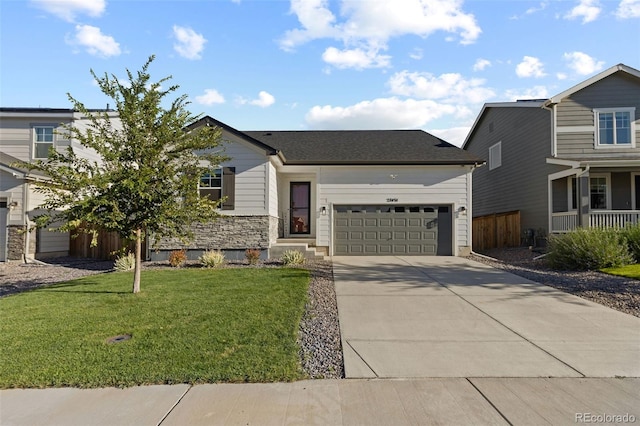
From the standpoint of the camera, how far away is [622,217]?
46.6 feet

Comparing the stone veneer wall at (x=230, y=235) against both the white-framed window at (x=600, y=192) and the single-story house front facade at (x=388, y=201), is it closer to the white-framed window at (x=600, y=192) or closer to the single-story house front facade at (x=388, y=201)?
the single-story house front facade at (x=388, y=201)

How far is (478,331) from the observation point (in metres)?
5.63

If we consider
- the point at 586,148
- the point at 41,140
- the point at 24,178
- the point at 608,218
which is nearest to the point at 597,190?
the point at 586,148

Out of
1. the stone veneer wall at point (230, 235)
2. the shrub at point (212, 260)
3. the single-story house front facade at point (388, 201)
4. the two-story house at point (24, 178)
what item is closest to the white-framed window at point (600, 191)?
the single-story house front facade at point (388, 201)

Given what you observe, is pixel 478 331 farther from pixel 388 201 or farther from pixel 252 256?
pixel 388 201

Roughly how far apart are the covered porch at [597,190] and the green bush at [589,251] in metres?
3.34

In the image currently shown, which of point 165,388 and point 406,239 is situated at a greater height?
point 406,239

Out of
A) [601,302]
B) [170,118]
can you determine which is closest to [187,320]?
[170,118]

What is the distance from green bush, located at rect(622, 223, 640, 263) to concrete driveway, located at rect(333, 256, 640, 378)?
16.0 ft

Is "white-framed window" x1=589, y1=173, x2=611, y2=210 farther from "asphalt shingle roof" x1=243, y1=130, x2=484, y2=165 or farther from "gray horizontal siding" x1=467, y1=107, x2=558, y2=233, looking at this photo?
"asphalt shingle roof" x1=243, y1=130, x2=484, y2=165

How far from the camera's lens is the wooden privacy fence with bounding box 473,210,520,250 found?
712 inches

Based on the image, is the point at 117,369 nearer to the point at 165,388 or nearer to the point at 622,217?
the point at 165,388

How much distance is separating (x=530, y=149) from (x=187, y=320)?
694 inches

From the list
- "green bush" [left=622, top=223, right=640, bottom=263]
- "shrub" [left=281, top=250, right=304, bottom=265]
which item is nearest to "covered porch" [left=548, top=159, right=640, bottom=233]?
"green bush" [left=622, top=223, right=640, bottom=263]
